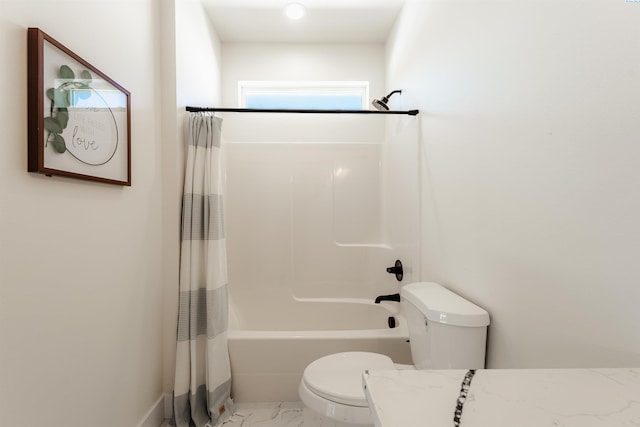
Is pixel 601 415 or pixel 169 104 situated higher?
pixel 169 104

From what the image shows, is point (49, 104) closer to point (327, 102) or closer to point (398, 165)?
point (398, 165)

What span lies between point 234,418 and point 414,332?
1.11 m

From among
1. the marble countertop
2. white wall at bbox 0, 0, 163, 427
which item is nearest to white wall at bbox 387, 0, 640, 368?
the marble countertop

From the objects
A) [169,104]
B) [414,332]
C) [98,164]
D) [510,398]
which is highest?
[169,104]

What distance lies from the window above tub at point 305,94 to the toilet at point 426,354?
6.99 ft

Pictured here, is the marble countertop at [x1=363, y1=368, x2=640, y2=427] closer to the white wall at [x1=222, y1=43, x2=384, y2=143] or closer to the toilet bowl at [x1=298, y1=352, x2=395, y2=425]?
the toilet bowl at [x1=298, y1=352, x2=395, y2=425]

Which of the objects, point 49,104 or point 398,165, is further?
point 398,165

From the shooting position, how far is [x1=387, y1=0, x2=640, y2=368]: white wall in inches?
24.2

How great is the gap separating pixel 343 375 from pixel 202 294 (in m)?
0.91

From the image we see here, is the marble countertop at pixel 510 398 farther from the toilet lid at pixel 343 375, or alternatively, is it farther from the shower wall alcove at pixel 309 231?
the shower wall alcove at pixel 309 231

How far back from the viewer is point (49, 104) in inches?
34.1

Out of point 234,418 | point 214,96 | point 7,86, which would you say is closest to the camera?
point 7,86

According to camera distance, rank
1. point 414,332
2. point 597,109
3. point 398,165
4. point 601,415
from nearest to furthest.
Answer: point 601,415, point 597,109, point 414,332, point 398,165

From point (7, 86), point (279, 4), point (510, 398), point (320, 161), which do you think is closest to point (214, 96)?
point (279, 4)
